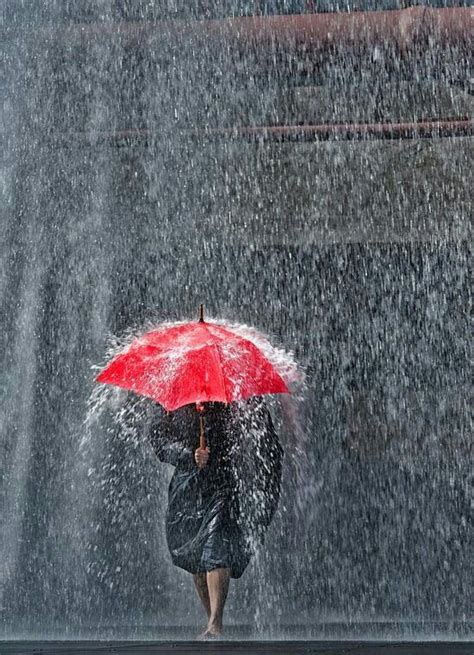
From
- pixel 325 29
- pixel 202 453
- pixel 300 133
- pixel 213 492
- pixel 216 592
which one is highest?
pixel 325 29

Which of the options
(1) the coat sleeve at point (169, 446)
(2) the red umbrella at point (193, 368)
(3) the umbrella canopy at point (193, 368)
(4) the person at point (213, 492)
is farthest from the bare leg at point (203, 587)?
(3) the umbrella canopy at point (193, 368)

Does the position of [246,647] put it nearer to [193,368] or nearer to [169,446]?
[169,446]

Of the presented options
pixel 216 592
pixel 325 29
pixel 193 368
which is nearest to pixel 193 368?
pixel 193 368

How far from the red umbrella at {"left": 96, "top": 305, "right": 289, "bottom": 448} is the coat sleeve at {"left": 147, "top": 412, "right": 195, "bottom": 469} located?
17cm

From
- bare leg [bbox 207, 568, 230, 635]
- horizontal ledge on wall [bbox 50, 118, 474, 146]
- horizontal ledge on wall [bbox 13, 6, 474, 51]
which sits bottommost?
bare leg [bbox 207, 568, 230, 635]

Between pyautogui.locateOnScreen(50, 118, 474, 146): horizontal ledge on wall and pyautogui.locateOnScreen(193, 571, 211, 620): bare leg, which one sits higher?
pyautogui.locateOnScreen(50, 118, 474, 146): horizontal ledge on wall

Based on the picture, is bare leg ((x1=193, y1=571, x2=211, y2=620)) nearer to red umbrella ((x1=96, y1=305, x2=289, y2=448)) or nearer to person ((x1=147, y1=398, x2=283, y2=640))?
person ((x1=147, y1=398, x2=283, y2=640))

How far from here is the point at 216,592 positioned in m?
5.46

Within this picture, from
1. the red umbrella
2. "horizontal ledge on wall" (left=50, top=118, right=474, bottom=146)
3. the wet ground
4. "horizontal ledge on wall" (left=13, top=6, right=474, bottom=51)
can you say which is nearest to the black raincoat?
the red umbrella

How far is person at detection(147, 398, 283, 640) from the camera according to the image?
5.45m

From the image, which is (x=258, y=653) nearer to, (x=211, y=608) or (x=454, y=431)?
(x=211, y=608)

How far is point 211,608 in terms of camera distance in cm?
552

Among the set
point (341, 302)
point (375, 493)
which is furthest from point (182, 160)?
point (375, 493)

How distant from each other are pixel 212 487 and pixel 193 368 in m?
0.73
